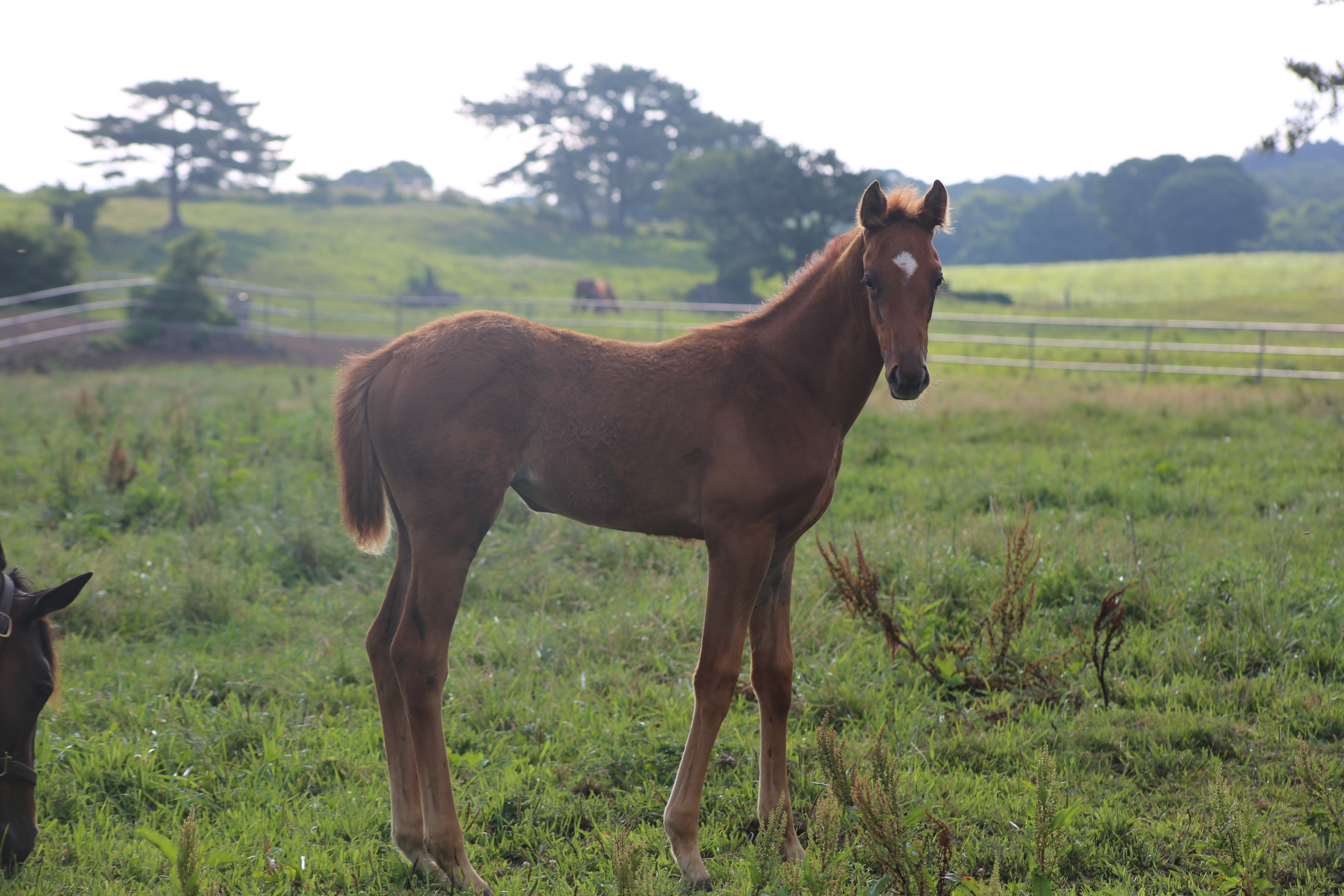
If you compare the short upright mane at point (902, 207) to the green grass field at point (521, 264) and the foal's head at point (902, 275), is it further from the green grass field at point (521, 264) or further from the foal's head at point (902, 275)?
the green grass field at point (521, 264)

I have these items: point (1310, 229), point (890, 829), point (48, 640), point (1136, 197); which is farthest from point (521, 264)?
point (1310, 229)

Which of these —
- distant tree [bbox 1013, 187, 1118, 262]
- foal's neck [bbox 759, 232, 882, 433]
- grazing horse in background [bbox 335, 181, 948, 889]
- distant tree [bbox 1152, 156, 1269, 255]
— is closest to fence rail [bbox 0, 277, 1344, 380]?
foal's neck [bbox 759, 232, 882, 433]

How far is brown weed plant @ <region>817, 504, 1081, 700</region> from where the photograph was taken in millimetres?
4070

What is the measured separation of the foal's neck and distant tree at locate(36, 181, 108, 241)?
3714 centimetres

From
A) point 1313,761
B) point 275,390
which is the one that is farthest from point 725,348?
point 275,390

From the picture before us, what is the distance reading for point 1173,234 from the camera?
71375 mm

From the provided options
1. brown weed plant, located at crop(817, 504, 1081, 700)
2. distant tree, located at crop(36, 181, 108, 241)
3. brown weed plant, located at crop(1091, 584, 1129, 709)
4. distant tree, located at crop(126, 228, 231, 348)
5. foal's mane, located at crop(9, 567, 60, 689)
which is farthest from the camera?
distant tree, located at crop(36, 181, 108, 241)

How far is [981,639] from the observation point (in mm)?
4434

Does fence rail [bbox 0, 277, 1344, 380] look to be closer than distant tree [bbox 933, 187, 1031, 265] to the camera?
Yes

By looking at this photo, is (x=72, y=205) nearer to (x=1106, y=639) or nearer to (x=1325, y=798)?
(x=1106, y=639)

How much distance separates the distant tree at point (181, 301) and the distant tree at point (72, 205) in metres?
13.6

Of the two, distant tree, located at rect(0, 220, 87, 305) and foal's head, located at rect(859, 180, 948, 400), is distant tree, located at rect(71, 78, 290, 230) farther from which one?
foal's head, located at rect(859, 180, 948, 400)

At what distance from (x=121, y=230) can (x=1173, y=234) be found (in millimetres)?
76554

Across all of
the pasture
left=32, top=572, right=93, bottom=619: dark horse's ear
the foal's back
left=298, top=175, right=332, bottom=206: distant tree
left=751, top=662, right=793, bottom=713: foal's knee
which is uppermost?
left=298, top=175, right=332, bottom=206: distant tree
